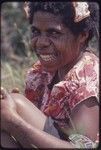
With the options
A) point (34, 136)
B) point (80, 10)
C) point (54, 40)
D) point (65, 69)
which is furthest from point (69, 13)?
point (34, 136)

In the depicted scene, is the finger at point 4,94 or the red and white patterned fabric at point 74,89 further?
the red and white patterned fabric at point 74,89

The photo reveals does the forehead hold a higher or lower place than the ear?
higher

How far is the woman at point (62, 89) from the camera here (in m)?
2.85

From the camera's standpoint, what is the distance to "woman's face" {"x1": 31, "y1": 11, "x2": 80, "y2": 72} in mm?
3051

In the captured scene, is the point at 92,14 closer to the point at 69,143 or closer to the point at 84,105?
the point at 84,105

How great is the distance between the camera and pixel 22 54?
734cm

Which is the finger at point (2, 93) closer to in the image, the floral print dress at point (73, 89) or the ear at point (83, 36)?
the floral print dress at point (73, 89)

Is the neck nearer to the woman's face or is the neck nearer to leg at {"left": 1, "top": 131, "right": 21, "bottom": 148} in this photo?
the woman's face

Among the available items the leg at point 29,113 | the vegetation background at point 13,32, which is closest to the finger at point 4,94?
the leg at point 29,113

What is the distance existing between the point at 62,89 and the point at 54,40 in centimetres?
26

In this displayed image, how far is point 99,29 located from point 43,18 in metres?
0.59

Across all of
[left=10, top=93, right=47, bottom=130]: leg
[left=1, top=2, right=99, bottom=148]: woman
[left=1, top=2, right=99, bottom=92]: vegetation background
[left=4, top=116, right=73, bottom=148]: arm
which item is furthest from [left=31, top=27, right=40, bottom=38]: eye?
[left=1, top=2, right=99, bottom=92]: vegetation background

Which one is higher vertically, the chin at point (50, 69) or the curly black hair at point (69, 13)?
the curly black hair at point (69, 13)

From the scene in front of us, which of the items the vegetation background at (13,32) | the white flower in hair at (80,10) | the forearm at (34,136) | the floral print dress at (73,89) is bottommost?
the vegetation background at (13,32)
